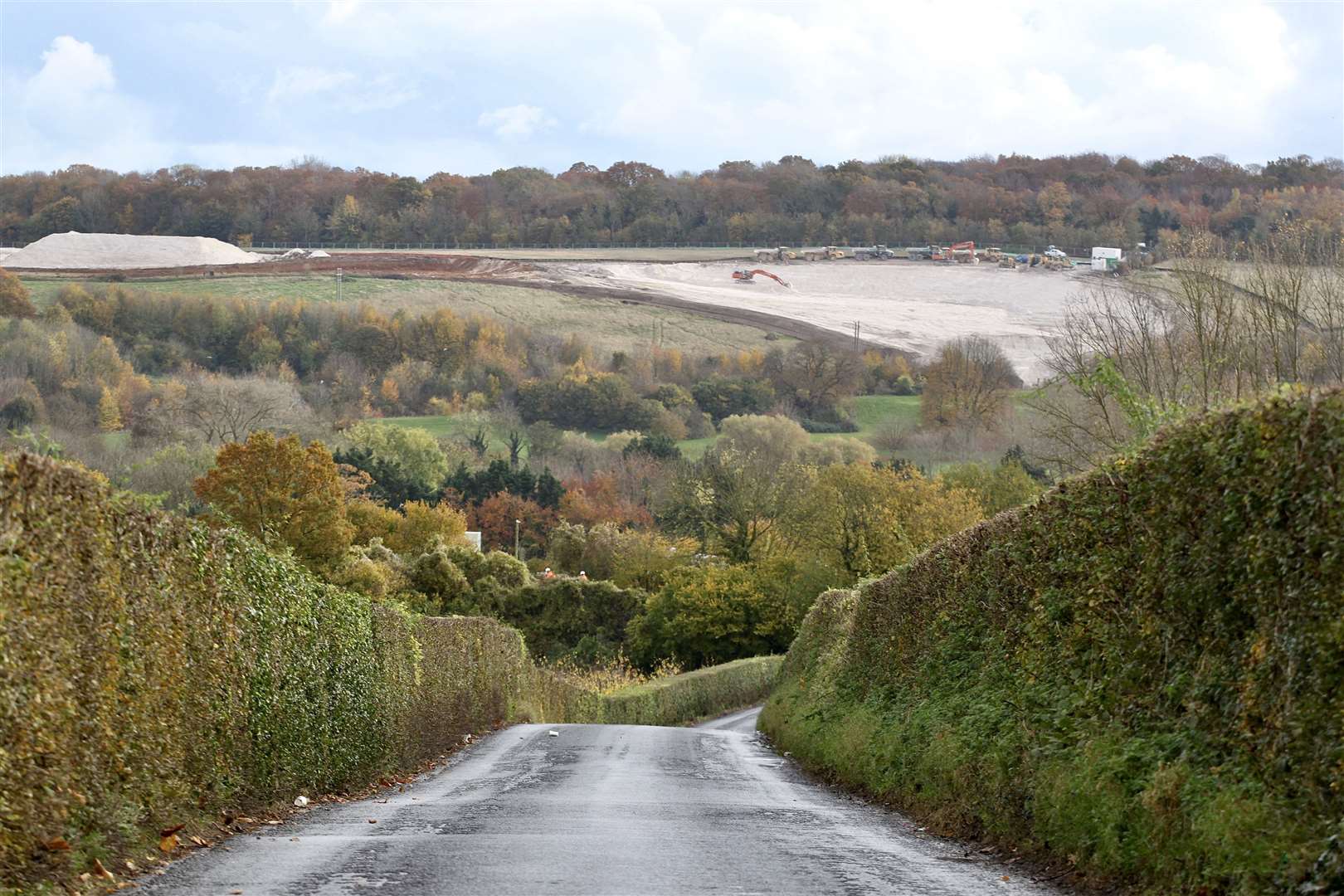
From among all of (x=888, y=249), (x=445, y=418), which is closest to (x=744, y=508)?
(x=445, y=418)

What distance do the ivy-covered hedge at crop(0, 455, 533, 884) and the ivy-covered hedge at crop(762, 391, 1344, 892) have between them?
6227 mm

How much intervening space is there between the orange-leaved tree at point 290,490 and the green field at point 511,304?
10498 cm

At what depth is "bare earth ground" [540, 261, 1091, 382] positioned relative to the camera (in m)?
148

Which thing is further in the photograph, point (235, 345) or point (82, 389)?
point (235, 345)

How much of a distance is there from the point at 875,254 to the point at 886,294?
9.05 meters

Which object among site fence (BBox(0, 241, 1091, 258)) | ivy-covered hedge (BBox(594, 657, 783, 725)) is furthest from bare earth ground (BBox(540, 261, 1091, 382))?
ivy-covered hedge (BBox(594, 657, 783, 725))

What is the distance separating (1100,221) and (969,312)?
955 inches

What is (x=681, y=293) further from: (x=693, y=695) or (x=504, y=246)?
(x=693, y=695)

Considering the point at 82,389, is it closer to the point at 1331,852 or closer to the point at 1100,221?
the point at 1100,221

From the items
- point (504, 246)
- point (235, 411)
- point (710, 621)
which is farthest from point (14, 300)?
point (710, 621)

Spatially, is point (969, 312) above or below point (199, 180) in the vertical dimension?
below

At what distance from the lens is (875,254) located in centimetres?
17575

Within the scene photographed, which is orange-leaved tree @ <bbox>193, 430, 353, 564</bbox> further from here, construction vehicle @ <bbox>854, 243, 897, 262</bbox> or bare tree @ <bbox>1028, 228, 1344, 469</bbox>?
construction vehicle @ <bbox>854, 243, 897, 262</bbox>

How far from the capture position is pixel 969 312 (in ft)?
521
